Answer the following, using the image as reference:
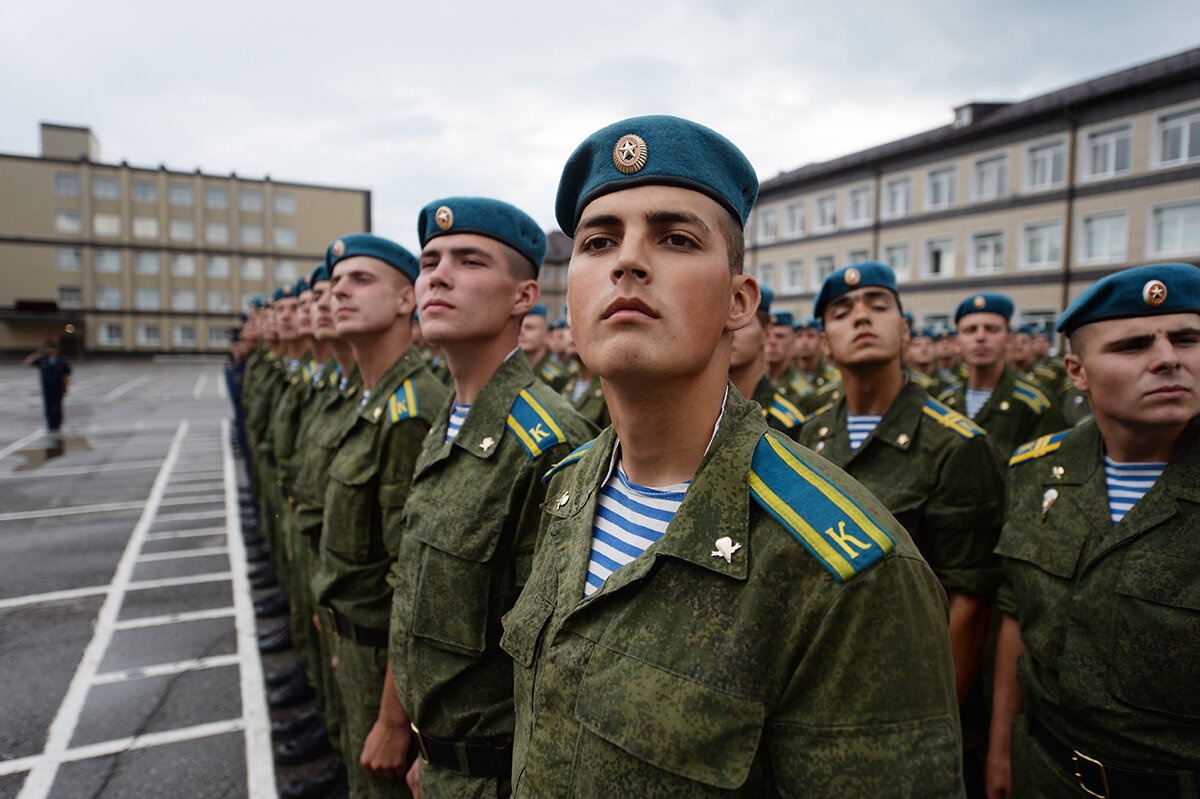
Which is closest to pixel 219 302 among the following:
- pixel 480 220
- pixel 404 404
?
pixel 404 404

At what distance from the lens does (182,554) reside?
817 cm

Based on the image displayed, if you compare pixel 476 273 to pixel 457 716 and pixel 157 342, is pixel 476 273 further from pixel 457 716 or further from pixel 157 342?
pixel 157 342

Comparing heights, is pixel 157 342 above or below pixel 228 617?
above

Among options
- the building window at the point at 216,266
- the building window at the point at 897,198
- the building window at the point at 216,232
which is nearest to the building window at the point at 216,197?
the building window at the point at 216,232

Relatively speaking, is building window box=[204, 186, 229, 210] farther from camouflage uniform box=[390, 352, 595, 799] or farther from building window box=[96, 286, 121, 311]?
camouflage uniform box=[390, 352, 595, 799]

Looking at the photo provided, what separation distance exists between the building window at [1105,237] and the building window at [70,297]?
2284 inches

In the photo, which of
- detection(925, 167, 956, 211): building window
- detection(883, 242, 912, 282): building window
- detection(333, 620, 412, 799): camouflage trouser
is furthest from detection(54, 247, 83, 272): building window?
detection(333, 620, 412, 799): camouflage trouser

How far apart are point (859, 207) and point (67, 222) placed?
5110 centimetres

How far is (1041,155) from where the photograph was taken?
23.6m

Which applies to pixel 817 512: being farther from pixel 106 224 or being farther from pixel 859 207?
pixel 106 224

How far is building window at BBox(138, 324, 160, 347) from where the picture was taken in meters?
48.5

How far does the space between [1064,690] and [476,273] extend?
8.51 ft

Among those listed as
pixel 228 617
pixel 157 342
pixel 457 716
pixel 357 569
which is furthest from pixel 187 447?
pixel 157 342

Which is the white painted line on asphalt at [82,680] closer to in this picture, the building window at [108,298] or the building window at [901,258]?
the building window at [901,258]
